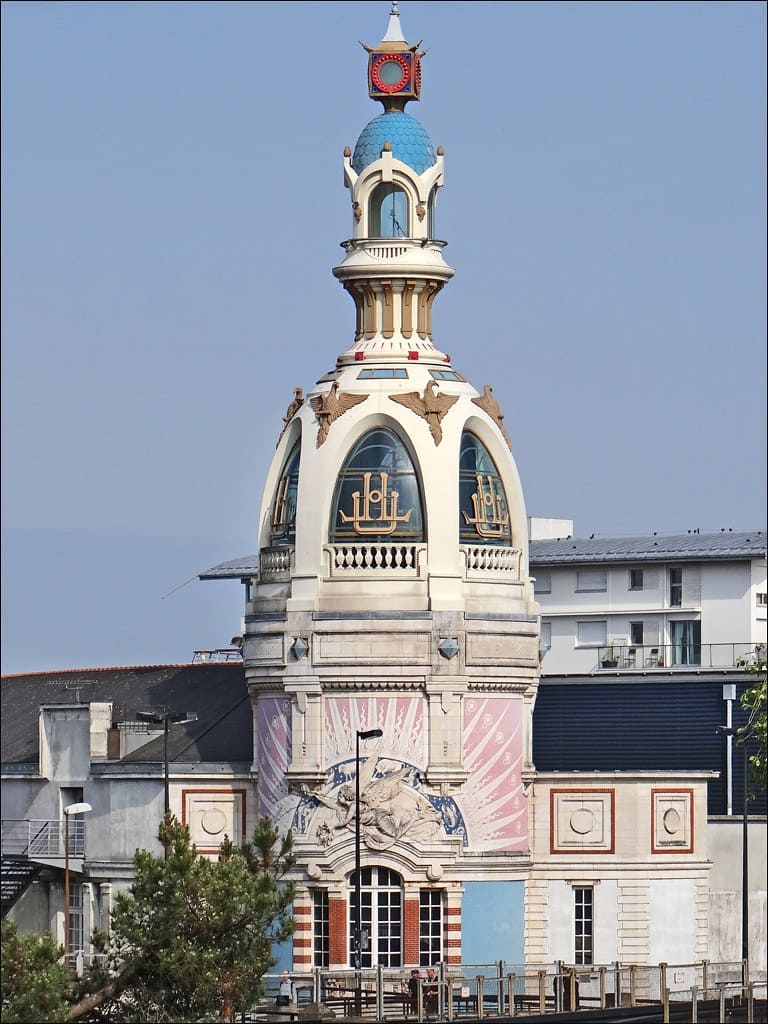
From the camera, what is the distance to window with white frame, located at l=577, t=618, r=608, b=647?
129125mm

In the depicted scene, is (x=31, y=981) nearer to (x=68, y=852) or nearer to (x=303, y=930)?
(x=303, y=930)

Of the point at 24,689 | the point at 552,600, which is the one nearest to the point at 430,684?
the point at 24,689

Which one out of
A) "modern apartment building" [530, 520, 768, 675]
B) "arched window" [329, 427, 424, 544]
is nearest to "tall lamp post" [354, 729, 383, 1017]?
"arched window" [329, 427, 424, 544]

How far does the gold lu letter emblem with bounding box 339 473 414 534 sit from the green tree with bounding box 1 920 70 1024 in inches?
963

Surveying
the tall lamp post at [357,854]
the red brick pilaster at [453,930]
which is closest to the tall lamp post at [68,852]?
the tall lamp post at [357,854]

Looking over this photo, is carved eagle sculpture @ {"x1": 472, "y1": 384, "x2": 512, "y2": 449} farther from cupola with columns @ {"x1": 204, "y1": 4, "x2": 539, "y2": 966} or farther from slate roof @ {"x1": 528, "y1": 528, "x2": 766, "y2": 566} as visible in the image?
slate roof @ {"x1": 528, "y1": 528, "x2": 766, "y2": 566}

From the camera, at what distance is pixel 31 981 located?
66.1 m

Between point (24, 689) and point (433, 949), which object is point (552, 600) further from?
point (433, 949)

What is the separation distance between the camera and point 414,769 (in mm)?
89312

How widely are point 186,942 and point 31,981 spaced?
4.39m

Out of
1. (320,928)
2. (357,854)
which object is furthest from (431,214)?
(320,928)

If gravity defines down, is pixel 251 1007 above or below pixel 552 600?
below

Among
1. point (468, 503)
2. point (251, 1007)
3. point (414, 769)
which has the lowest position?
point (251, 1007)

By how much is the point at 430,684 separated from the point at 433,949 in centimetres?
693
